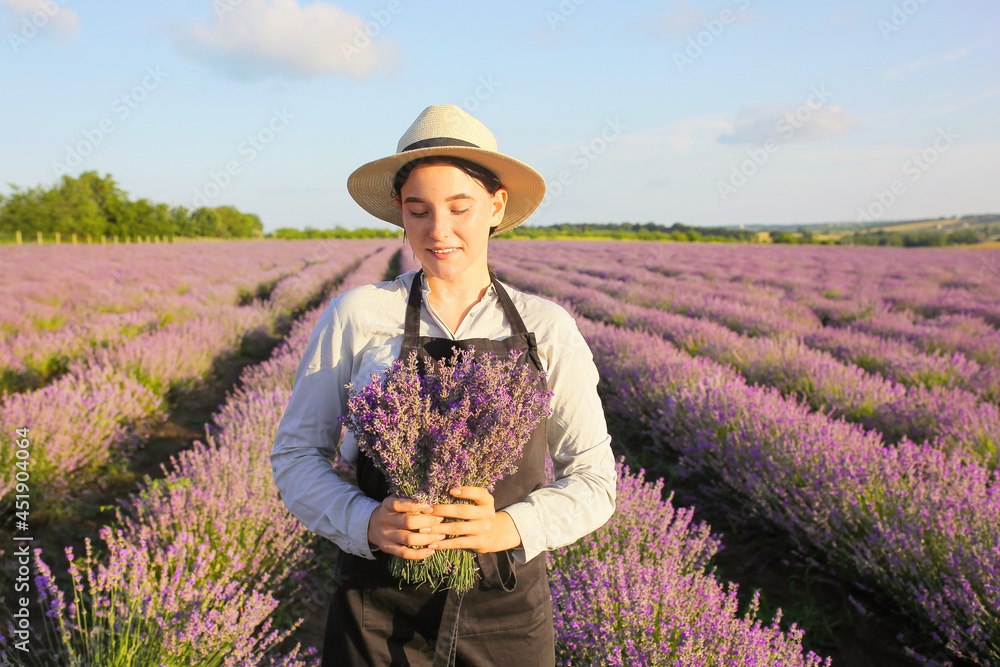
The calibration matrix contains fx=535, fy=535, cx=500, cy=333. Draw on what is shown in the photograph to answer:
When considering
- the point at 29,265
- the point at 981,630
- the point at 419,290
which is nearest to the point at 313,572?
the point at 419,290

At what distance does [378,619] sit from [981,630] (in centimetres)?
235

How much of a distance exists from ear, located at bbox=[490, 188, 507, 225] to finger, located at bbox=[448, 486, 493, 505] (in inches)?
26.8

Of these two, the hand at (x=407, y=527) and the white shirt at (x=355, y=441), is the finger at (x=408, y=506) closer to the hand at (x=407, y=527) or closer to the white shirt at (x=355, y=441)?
the hand at (x=407, y=527)

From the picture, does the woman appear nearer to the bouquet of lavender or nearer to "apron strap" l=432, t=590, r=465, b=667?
"apron strap" l=432, t=590, r=465, b=667

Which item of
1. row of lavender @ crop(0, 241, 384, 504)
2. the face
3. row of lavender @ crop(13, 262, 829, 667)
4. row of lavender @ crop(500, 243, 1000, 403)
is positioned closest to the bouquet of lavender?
the face

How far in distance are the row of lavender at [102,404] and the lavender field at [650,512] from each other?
0.08ft

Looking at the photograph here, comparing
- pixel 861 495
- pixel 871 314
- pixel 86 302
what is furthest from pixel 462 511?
pixel 86 302

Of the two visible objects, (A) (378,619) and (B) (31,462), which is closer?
(A) (378,619)

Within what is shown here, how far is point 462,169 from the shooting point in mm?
1207

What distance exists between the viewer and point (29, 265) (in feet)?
45.1

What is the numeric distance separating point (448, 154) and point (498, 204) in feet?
0.73

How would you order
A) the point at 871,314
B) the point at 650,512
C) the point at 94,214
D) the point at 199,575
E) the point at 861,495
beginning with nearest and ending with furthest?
the point at 199,575 → the point at 650,512 → the point at 861,495 → the point at 871,314 → the point at 94,214

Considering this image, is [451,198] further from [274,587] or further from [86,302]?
[86,302]

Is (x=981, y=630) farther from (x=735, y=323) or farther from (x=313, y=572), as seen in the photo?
(x=735, y=323)
